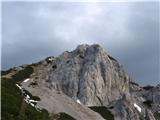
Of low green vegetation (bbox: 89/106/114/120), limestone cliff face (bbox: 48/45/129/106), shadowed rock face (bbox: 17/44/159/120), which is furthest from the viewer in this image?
limestone cliff face (bbox: 48/45/129/106)

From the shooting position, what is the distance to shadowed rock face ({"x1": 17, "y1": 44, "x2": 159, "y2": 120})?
132000 millimetres

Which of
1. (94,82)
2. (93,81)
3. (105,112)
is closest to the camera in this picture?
(105,112)

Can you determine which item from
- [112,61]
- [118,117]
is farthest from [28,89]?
[112,61]

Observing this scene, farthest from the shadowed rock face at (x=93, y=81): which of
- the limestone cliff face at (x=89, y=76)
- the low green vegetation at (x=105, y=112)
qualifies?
the low green vegetation at (x=105, y=112)

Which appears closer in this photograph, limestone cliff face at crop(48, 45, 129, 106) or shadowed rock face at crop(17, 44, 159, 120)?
shadowed rock face at crop(17, 44, 159, 120)

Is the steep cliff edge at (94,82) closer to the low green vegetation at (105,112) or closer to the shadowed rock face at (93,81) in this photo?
the shadowed rock face at (93,81)

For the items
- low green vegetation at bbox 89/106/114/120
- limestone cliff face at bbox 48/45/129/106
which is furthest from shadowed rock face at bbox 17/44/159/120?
low green vegetation at bbox 89/106/114/120

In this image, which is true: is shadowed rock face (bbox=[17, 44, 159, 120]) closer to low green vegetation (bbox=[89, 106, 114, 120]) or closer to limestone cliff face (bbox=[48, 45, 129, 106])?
limestone cliff face (bbox=[48, 45, 129, 106])

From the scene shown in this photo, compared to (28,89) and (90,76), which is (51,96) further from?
(90,76)

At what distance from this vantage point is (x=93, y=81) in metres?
149

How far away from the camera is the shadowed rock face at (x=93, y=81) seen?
13200 centimetres

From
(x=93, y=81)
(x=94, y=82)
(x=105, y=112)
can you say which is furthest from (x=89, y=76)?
(x=105, y=112)

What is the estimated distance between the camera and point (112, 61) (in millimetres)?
168250

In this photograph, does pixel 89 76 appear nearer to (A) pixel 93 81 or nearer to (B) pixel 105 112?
(A) pixel 93 81
